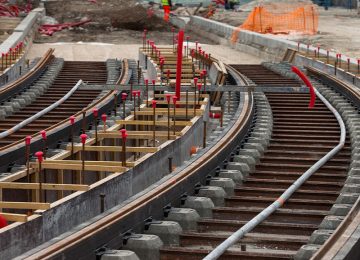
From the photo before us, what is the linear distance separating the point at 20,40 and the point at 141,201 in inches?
1386

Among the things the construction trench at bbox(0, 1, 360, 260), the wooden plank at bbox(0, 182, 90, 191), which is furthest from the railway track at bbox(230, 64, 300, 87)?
the wooden plank at bbox(0, 182, 90, 191)

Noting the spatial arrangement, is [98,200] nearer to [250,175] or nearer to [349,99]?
[250,175]

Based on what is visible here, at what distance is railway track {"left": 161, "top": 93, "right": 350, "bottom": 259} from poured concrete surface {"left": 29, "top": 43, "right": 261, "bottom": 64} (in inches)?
805

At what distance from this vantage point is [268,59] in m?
45.3

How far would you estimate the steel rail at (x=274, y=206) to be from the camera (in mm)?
11758

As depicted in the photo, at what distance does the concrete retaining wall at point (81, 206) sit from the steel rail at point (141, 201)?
728 millimetres

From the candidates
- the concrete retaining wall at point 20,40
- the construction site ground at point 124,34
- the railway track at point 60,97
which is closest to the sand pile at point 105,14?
the construction site ground at point 124,34

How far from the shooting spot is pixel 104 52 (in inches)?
1901

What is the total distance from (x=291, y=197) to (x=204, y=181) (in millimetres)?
1432

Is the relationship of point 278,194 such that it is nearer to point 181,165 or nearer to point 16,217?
point 181,165

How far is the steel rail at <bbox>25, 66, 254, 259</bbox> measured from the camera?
1079 centimetres

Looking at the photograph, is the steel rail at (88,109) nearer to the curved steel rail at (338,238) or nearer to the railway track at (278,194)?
the railway track at (278,194)

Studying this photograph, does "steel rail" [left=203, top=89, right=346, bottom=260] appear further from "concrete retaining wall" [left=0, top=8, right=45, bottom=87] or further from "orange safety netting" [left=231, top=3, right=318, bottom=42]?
"orange safety netting" [left=231, top=3, right=318, bottom=42]

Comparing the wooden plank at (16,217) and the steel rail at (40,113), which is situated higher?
the wooden plank at (16,217)
